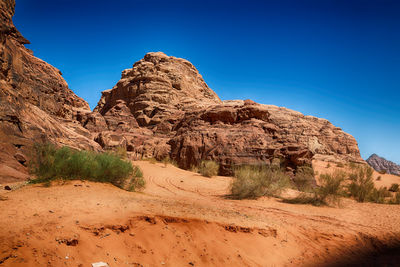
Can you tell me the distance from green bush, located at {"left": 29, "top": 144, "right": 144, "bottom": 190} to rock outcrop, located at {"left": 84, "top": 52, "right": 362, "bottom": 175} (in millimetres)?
6758

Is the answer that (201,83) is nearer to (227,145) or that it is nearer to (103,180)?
(227,145)

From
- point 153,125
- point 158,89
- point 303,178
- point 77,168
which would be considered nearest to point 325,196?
point 303,178

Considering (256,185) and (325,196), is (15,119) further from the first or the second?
(325,196)

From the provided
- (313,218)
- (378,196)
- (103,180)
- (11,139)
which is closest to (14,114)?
(11,139)

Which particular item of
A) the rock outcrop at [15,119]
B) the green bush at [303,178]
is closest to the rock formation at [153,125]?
the rock outcrop at [15,119]

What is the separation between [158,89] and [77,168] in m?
25.1

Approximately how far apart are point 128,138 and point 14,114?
419 inches

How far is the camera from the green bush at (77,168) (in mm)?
4848

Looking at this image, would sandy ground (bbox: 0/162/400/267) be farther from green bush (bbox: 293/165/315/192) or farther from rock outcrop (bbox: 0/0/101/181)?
green bush (bbox: 293/165/315/192)

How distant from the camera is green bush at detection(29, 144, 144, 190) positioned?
15.9 ft

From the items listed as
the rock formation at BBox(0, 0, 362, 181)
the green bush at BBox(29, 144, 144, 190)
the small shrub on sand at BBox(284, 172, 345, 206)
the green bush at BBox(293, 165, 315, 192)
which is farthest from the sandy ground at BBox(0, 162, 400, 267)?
the green bush at BBox(293, 165, 315, 192)

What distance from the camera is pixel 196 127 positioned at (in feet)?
49.8

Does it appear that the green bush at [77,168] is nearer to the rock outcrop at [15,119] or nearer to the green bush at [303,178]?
the rock outcrop at [15,119]

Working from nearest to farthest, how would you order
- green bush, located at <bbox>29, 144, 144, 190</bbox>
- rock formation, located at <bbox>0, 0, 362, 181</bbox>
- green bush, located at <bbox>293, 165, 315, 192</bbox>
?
green bush, located at <bbox>29, 144, 144, 190</bbox> → rock formation, located at <bbox>0, 0, 362, 181</bbox> → green bush, located at <bbox>293, 165, 315, 192</bbox>
